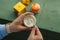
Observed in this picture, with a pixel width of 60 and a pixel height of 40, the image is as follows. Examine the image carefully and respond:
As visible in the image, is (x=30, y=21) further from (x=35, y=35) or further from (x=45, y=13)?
(x=45, y=13)

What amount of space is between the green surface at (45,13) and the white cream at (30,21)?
0.22 meters

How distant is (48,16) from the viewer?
107cm

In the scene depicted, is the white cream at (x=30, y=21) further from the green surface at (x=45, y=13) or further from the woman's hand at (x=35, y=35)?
the green surface at (x=45, y=13)

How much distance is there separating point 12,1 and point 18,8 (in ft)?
0.36

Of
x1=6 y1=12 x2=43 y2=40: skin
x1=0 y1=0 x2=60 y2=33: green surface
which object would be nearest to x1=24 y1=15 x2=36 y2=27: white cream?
x1=6 y1=12 x2=43 y2=40: skin

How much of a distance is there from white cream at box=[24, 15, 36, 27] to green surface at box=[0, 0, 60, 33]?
0.71ft

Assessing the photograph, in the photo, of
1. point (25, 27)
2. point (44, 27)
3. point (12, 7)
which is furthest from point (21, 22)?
point (12, 7)

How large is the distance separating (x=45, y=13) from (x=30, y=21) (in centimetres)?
29

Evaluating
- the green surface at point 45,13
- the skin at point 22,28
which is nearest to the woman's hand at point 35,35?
the skin at point 22,28

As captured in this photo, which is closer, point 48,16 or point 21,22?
point 21,22

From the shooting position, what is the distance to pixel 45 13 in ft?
3.53

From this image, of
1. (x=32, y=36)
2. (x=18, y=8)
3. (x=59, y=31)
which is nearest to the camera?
(x=32, y=36)

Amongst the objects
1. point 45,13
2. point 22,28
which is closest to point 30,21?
point 22,28

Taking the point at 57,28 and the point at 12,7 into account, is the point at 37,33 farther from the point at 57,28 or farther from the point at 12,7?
the point at 12,7
